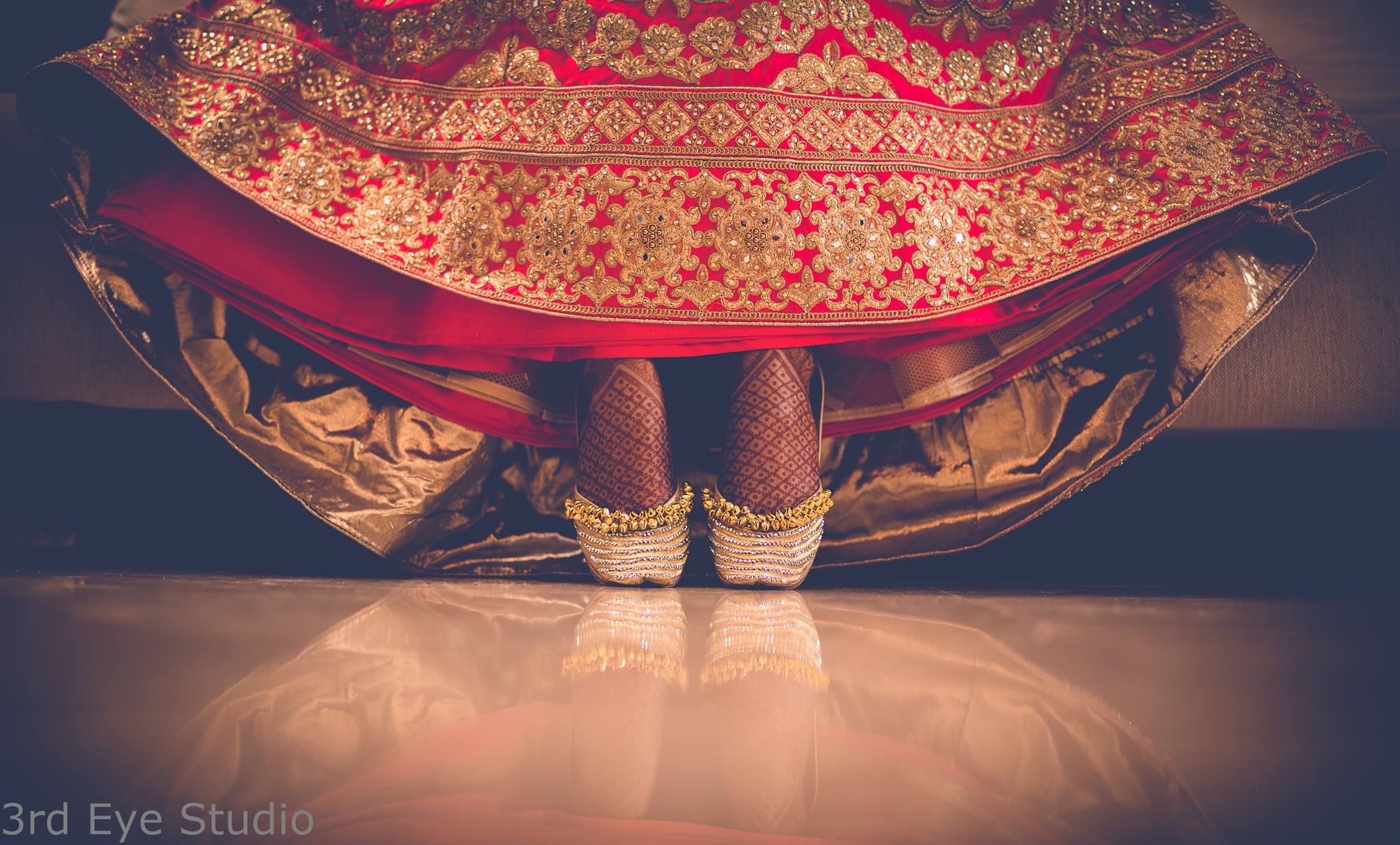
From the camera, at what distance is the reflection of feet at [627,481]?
75 centimetres

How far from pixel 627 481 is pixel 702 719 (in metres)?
0.33

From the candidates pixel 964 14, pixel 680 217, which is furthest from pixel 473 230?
pixel 964 14

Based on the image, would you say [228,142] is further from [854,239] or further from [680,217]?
[854,239]

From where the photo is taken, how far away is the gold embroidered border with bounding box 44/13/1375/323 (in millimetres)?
697

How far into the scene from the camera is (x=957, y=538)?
0.89m

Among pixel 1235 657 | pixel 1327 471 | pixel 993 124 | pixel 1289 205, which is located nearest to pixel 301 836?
pixel 1235 657

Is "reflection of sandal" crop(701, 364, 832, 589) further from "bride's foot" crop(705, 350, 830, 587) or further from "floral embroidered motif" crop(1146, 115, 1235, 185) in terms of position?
"floral embroidered motif" crop(1146, 115, 1235, 185)

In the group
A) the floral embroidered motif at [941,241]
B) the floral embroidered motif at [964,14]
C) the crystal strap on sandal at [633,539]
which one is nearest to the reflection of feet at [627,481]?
the crystal strap on sandal at [633,539]

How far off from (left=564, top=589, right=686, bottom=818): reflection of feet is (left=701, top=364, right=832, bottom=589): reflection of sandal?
0.22 ft

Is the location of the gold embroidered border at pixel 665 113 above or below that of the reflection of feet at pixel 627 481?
above

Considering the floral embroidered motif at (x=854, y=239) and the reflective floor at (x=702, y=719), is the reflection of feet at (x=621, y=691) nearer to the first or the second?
the reflective floor at (x=702, y=719)

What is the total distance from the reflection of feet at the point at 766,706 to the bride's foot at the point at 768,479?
0.16 feet

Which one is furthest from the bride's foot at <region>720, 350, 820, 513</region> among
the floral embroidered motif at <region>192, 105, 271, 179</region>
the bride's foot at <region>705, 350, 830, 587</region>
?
the floral embroidered motif at <region>192, 105, 271, 179</region>

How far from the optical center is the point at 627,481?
0.75 metres
